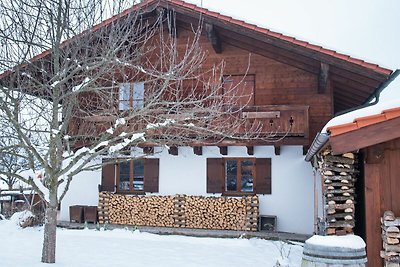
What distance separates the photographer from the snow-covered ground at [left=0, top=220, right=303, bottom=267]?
828 cm

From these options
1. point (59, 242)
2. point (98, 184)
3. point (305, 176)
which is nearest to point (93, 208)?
point (98, 184)

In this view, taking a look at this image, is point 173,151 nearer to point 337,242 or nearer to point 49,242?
point 49,242

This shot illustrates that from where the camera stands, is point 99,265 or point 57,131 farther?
point 99,265

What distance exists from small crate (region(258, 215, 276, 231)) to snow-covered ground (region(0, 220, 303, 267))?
1.16 m

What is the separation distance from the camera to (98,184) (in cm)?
1395

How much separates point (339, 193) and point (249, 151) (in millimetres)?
5631

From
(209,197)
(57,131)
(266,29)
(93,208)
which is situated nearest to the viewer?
(57,131)

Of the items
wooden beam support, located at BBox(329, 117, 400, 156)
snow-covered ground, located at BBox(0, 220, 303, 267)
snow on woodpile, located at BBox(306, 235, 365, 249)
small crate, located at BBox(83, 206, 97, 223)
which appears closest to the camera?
snow on woodpile, located at BBox(306, 235, 365, 249)

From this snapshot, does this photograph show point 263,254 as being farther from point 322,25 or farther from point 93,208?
point 322,25

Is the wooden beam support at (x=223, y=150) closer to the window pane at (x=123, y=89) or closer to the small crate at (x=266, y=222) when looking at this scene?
the small crate at (x=266, y=222)

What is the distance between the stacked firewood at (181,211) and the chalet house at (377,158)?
549cm

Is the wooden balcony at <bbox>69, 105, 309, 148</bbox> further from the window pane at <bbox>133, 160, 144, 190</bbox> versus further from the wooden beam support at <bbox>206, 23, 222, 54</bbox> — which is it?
the wooden beam support at <bbox>206, 23, 222, 54</bbox>

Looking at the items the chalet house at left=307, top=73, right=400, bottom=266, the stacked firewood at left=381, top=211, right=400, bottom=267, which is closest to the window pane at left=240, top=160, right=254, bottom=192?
the chalet house at left=307, top=73, right=400, bottom=266

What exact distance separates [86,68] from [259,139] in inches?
218
